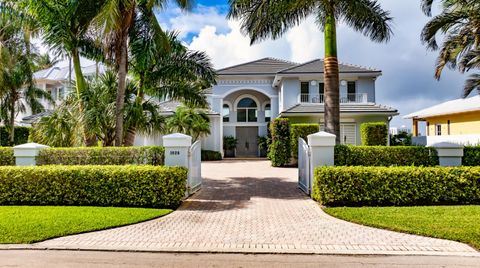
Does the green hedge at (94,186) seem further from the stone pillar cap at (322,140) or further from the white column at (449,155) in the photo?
the white column at (449,155)

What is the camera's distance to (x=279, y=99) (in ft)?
90.6

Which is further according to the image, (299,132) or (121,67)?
(299,132)

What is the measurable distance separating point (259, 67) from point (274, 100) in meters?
3.38

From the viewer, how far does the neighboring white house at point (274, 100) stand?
79.1 ft

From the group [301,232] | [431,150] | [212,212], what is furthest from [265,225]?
[431,150]

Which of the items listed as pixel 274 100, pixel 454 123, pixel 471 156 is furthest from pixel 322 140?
pixel 454 123

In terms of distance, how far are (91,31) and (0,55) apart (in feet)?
14.2

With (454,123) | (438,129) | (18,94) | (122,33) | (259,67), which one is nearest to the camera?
(122,33)

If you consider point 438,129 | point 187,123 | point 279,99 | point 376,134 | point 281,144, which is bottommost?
point 281,144

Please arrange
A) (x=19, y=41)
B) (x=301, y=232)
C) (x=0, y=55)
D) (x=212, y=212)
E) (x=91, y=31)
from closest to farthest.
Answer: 1. (x=301, y=232)
2. (x=212, y=212)
3. (x=91, y=31)
4. (x=0, y=55)
5. (x=19, y=41)

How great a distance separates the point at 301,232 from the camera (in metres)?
6.55

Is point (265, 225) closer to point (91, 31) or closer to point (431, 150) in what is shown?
point (431, 150)

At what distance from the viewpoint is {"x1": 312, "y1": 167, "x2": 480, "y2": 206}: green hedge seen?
8.66 meters

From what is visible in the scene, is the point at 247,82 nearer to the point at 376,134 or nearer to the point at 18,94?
the point at 376,134
